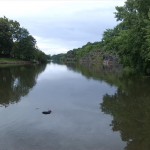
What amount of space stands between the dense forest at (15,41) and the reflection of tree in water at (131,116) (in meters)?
91.5

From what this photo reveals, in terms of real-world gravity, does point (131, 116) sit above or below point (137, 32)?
below

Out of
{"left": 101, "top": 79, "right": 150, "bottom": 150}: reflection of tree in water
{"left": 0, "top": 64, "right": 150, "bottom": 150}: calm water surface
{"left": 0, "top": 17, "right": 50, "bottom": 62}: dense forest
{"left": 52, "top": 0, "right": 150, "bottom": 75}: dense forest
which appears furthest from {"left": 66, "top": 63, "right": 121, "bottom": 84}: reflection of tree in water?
{"left": 0, "top": 17, "right": 50, "bottom": 62}: dense forest

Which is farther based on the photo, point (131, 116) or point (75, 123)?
point (131, 116)

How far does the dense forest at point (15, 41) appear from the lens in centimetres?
11469

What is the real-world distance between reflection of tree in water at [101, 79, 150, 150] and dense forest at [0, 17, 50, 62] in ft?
300

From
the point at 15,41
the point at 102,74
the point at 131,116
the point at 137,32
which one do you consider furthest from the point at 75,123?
the point at 15,41

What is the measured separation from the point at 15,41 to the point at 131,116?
104 metres

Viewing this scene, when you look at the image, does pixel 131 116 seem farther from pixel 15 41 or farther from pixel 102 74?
pixel 15 41

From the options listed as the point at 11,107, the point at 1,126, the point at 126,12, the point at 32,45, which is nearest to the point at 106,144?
the point at 1,126

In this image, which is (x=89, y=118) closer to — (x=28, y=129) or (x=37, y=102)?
(x=28, y=129)

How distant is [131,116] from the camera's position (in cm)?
1886

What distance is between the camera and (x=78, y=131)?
1532cm

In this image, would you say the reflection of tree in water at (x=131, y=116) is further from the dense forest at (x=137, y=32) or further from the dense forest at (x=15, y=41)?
the dense forest at (x=15, y=41)

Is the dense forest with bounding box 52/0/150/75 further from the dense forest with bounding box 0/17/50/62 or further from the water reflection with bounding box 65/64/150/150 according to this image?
the dense forest with bounding box 0/17/50/62
